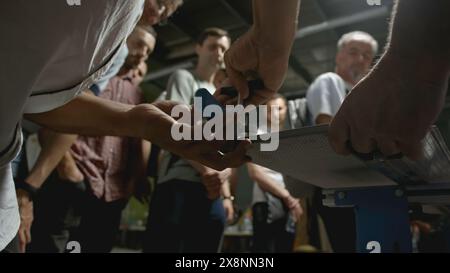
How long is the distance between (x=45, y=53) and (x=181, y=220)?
0.87 meters

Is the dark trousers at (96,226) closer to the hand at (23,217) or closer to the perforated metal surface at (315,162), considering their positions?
the hand at (23,217)

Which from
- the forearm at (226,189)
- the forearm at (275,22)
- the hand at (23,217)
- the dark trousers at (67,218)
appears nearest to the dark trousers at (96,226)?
the dark trousers at (67,218)

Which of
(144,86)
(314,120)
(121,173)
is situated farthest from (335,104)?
(144,86)

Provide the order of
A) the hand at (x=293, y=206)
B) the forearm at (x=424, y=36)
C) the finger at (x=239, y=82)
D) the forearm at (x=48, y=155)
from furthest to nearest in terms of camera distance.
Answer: the hand at (x=293, y=206), the forearm at (x=48, y=155), the finger at (x=239, y=82), the forearm at (x=424, y=36)

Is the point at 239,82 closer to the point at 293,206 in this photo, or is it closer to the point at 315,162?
the point at 315,162

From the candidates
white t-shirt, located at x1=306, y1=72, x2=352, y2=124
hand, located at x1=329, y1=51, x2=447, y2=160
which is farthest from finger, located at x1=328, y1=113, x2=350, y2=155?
white t-shirt, located at x1=306, y1=72, x2=352, y2=124

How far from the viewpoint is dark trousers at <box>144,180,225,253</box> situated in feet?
4.05

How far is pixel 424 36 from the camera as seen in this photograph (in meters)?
0.37

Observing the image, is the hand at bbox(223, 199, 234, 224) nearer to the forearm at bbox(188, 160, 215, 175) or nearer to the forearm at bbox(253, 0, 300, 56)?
the forearm at bbox(188, 160, 215, 175)

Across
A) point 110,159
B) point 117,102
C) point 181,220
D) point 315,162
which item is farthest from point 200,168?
→ point 315,162

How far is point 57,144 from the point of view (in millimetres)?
1109

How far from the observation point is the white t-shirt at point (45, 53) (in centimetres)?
42

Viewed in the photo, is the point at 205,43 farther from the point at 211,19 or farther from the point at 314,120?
the point at 211,19

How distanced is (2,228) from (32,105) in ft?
0.54
